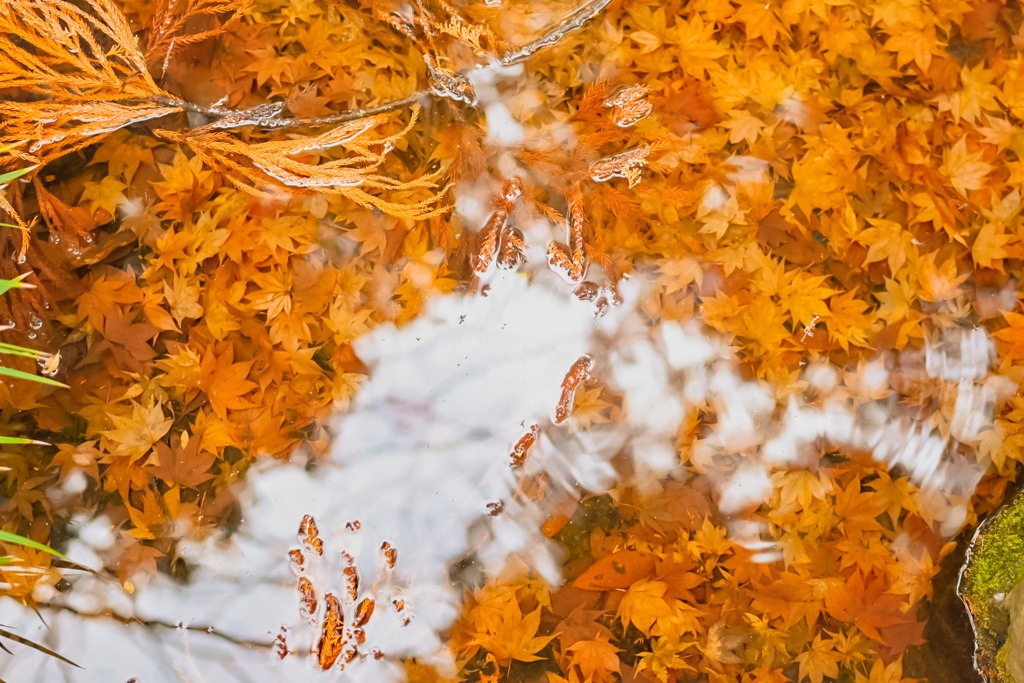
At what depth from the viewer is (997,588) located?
134cm

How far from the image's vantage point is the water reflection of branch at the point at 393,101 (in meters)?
1.37

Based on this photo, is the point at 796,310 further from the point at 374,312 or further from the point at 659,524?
the point at 374,312

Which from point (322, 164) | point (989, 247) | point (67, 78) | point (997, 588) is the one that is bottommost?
point (997, 588)

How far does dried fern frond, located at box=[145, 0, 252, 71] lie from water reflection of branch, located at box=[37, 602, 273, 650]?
1.21m

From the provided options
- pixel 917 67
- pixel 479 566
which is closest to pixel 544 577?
pixel 479 566

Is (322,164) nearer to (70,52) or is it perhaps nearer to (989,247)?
(70,52)

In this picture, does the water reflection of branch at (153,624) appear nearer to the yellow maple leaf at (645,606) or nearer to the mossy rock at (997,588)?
the yellow maple leaf at (645,606)

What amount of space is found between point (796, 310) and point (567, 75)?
754 millimetres

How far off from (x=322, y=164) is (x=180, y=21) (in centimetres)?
44

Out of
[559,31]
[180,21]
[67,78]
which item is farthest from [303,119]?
[559,31]

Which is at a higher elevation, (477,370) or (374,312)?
(374,312)

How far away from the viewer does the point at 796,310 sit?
1.36 meters

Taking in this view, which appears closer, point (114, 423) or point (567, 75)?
point (114, 423)

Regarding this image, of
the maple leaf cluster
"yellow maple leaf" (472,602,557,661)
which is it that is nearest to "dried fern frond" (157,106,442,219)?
the maple leaf cluster
